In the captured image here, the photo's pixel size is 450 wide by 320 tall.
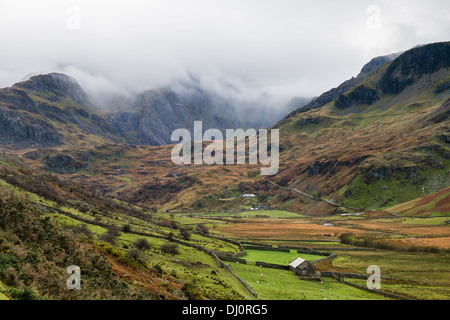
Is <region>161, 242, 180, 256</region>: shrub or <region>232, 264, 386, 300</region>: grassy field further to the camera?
<region>161, 242, 180, 256</region>: shrub

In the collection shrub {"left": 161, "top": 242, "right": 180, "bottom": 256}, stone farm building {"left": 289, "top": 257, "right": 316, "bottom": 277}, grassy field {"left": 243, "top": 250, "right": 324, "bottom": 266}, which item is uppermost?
shrub {"left": 161, "top": 242, "right": 180, "bottom": 256}

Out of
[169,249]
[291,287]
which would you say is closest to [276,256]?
[291,287]

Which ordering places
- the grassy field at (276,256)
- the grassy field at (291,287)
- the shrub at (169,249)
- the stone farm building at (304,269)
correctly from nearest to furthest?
1. the grassy field at (291,287)
2. the shrub at (169,249)
3. the stone farm building at (304,269)
4. the grassy field at (276,256)

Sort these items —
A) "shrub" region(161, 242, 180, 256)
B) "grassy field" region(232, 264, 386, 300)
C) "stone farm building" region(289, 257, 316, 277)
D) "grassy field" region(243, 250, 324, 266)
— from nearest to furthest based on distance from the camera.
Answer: "grassy field" region(232, 264, 386, 300), "shrub" region(161, 242, 180, 256), "stone farm building" region(289, 257, 316, 277), "grassy field" region(243, 250, 324, 266)

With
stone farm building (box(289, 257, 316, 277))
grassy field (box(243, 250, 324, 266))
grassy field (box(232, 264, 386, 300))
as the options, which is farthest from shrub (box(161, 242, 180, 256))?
stone farm building (box(289, 257, 316, 277))

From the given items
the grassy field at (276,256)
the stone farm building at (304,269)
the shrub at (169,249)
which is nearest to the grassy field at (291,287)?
the stone farm building at (304,269)

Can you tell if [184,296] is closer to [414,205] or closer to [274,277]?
[274,277]

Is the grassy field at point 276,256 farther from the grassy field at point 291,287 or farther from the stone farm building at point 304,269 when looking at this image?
the grassy field at point 291,287

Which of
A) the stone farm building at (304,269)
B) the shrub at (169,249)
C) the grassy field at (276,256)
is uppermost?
the shrub at (169,249)

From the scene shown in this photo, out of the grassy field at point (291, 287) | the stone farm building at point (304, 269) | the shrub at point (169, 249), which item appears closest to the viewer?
the grassy field at point (291, 287)

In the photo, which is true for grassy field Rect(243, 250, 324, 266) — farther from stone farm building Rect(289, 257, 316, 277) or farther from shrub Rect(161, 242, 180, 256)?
shrub Rect(161, 242, 180, 256)

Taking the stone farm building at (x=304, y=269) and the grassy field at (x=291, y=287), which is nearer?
the grassy field at (x=291, y=287)
